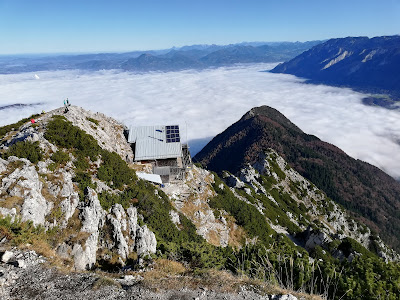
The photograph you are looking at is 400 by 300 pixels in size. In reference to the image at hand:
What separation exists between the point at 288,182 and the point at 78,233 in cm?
7881

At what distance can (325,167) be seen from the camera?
160 meters

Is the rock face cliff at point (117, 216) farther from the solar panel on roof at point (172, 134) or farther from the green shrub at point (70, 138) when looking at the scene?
the solar panel on roof at point (172, 134)

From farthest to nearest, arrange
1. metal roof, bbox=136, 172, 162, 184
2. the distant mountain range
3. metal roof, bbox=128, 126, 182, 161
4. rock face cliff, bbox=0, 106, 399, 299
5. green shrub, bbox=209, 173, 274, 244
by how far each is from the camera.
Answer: the distant mountain range, metal roof, bbox=128, 126, 182, 161, green shrub, bbox=209, 173, 274, 244, metal roof, bbox=136, 172, 162, 184, rock face cliff, bbox=0, 106, 399, 299

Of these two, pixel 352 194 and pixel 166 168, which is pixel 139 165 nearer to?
pixel 166 168

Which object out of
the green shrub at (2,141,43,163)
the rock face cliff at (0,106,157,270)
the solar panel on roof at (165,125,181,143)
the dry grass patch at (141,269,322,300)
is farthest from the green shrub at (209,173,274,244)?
the dry grass patch at (141,269,322,300)

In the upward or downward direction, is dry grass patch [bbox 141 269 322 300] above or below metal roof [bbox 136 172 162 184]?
above

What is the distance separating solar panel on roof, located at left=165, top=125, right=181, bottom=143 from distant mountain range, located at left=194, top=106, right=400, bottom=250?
8076 centimetres

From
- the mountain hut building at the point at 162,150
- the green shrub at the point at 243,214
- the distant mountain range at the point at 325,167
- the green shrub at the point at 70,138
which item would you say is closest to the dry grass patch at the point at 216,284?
the green shrub at the point at 70,138

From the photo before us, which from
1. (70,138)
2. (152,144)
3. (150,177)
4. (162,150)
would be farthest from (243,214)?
(70,138)

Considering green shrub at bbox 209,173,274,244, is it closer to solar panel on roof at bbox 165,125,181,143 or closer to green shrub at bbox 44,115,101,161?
solar panel on roof at bbox 165,125,181,143

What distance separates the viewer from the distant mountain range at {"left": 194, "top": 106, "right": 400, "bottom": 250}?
5477 inches

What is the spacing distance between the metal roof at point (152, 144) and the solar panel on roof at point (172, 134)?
477 millimetres

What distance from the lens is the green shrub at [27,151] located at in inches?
1003

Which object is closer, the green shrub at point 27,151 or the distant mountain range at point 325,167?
the green shrub at point 27,151
